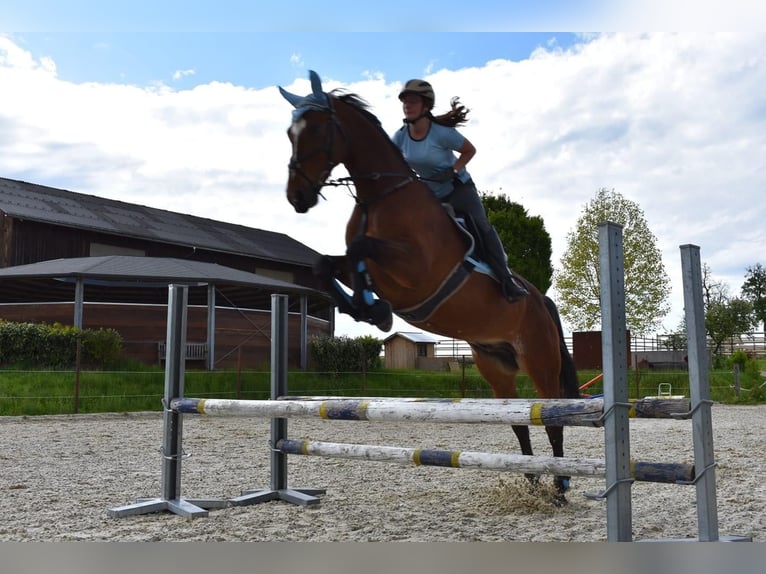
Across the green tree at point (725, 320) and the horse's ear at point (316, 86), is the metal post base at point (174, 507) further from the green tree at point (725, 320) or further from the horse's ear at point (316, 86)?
the green tree at point (725, 320)

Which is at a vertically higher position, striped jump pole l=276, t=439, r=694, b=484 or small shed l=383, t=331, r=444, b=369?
small shed l=383, t=331, r=444, b=369

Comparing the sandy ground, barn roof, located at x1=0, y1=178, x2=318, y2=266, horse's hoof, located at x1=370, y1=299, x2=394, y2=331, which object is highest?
barn roof, located at x1=0, y1=178, x2=318, y2=266

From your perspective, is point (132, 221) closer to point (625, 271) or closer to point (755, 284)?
point (625, 271)

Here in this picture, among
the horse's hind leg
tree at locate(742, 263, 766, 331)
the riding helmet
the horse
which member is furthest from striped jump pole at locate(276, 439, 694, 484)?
tree at locate(742, 263, 766, 331)

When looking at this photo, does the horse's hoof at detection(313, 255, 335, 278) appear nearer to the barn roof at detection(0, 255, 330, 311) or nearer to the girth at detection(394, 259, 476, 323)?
the girth at detection(394, 259, 476, 323)

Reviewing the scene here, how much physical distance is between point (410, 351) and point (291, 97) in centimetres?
2333

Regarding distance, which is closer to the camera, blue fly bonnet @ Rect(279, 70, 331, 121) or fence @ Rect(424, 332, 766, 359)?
blue fly bonnet @ Rect(279, 70, 331, 121)

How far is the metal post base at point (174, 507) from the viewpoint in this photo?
420cm

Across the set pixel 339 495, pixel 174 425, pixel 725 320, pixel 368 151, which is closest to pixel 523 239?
pixel 725 320

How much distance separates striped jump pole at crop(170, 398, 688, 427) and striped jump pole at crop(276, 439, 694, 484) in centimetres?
20

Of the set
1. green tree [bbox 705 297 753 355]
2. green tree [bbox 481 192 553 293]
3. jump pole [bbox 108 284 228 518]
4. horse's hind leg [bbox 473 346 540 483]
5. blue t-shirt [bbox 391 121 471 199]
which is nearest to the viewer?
blue t-shirt [bbox 391 121 471 199]

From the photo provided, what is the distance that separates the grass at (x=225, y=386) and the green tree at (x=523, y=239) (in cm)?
262

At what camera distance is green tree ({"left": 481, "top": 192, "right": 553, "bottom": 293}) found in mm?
16391

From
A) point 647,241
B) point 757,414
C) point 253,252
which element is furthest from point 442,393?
point 253,252
